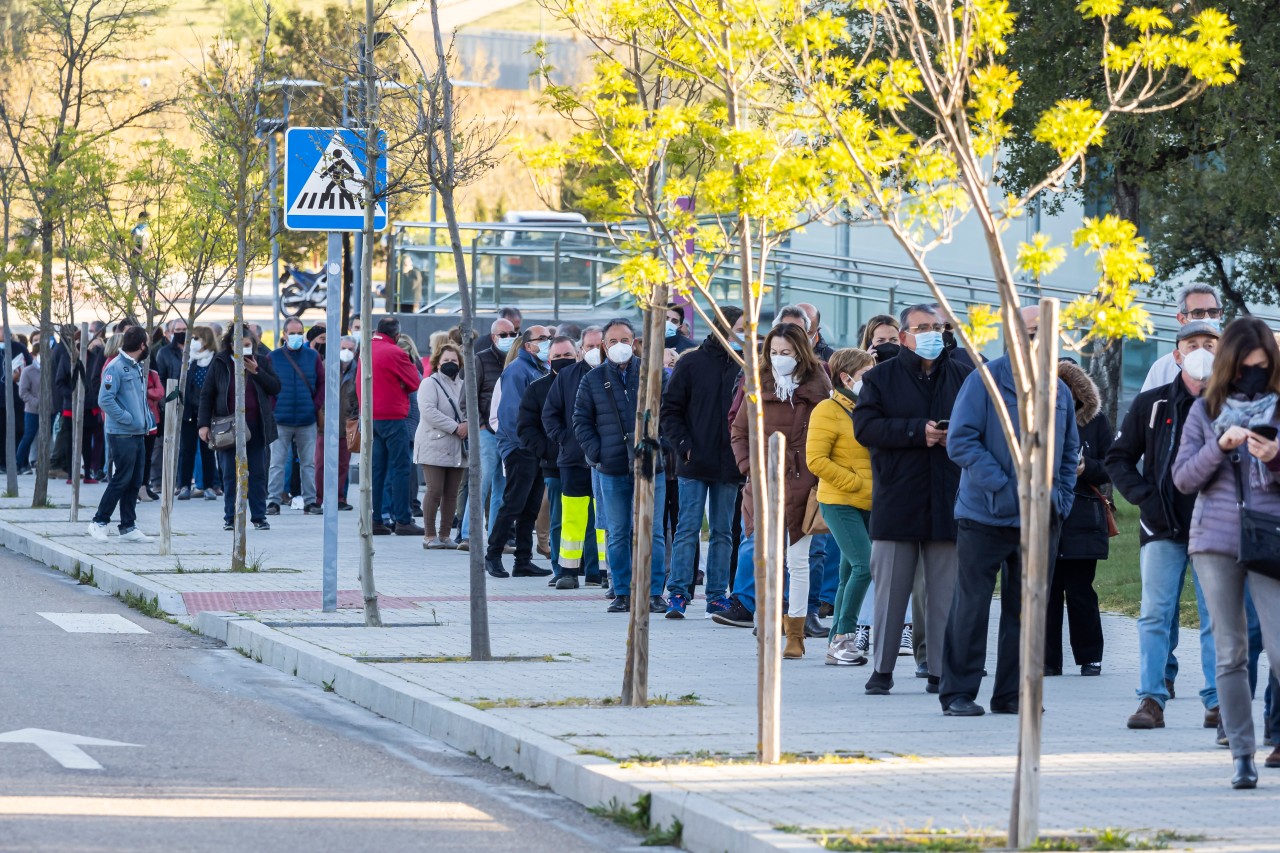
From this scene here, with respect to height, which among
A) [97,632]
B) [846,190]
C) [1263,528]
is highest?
[846,190]

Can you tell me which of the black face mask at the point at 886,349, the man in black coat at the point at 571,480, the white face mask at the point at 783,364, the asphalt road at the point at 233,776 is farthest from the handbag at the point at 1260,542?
the man in black coat at the point at 571,480

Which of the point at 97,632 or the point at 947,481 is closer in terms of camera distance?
the point at 947,481

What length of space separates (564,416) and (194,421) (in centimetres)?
915

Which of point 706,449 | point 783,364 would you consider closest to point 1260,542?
point 783,364

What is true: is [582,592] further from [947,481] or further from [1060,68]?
[1060,68]

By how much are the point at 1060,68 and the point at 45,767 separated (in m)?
13.4

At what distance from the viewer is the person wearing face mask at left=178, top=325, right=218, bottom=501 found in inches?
822

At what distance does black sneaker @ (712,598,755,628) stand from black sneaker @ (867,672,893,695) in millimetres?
2898

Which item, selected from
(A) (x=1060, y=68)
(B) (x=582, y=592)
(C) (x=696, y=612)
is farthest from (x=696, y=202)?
(A) (x=1060, y=68)

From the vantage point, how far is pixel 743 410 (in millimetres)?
12203

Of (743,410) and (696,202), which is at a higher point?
(696,202)

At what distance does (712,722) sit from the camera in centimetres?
903

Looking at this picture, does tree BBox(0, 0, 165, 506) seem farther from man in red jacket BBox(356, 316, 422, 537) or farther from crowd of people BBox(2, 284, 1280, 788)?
man in red jacket BBox(356, 316, 422, 537)

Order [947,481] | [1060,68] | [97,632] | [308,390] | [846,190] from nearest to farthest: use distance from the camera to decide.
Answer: [846,190]
[947,481]
[97,632]
[1060,68]
[308,390]
